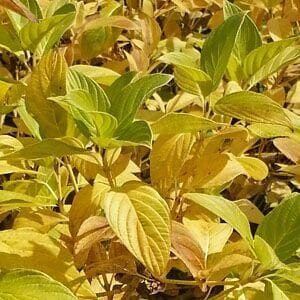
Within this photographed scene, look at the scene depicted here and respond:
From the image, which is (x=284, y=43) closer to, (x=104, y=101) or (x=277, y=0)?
(x=104, y=101)

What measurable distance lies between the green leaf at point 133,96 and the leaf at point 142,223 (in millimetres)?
86

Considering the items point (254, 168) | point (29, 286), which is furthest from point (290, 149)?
point (29, 286)

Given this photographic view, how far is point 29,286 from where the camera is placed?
81 cm

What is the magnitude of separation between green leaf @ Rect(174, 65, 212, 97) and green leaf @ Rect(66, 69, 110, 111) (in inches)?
6.5

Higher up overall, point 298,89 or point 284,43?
point 284,43

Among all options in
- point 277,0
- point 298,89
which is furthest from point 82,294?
point 277,0

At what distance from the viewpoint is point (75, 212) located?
3.29 feet

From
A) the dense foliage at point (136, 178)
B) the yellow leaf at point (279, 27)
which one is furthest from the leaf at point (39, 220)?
the yellow leaf at point (279, 27)

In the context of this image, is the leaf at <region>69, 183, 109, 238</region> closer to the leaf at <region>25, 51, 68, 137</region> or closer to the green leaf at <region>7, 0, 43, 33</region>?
the leaf at <region>25, 51, 68, 137</region>

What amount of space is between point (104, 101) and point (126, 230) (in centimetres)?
18

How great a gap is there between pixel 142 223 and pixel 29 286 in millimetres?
146

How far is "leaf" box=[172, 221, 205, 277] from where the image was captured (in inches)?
36.4

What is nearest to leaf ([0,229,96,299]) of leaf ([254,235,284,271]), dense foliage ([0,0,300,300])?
dense foliage ([0,0,300,300])

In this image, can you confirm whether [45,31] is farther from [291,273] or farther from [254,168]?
[291,273]
